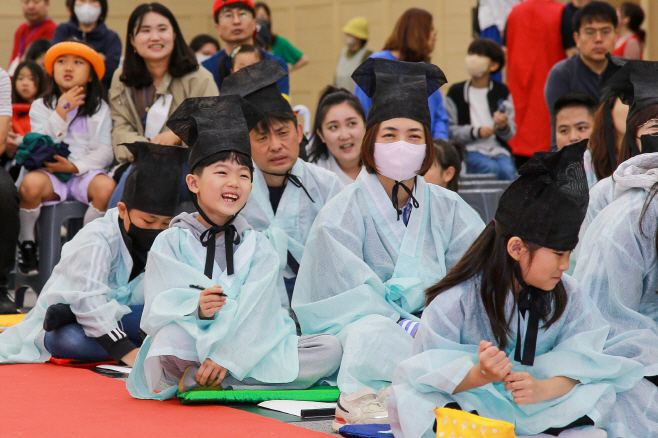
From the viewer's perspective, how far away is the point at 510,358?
221 cm

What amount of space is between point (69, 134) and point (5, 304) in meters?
1.02

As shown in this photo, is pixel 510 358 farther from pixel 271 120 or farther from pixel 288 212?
pixel 271 120

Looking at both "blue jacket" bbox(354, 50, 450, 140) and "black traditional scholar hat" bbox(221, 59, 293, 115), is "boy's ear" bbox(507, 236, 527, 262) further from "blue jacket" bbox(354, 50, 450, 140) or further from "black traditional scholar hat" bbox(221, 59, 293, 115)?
"blue jacket" bbox(354, 50, 450, 140)

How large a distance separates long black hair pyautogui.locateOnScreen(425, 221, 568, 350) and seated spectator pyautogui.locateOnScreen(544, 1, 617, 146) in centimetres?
306

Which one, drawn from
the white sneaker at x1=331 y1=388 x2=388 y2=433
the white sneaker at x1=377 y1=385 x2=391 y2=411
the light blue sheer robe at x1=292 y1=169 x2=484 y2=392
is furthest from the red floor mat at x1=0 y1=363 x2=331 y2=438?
the light blue sheer robe at x1=292 y1=169 x2=484 y2=392

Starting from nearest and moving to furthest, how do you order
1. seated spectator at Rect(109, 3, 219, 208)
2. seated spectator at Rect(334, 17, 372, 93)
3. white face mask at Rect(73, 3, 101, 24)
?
seated spectator at Rect(109, 3, 219, 208), white face mask at Rect(73, 3, 101, 24), seated spectator at Rect(334, 17, 372, 93)

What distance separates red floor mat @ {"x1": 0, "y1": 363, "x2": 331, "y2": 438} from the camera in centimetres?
228

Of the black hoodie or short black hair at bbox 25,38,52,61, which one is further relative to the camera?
short black hair at bbox 25,38,52,61

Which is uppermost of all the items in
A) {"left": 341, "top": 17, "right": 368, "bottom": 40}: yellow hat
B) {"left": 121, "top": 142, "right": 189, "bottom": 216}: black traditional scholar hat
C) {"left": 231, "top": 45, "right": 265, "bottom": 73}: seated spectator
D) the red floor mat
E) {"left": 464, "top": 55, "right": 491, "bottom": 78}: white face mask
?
{"left": 341, "top": 17, "right": 368, "bottom": 40}: yellow hat

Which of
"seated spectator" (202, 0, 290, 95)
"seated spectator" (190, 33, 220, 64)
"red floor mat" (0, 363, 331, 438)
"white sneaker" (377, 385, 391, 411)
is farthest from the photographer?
"seated spectator" (190, 33, 220, 64)

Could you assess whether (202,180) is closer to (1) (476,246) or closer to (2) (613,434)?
(1) (476,246)

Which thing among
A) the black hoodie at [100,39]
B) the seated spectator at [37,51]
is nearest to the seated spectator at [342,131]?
the black hoodie at [100,39]

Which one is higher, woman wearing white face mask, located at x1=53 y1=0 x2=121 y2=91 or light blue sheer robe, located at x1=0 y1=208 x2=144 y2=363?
woman wearing white face mask, located at x1=53 y1=0 x2=121 y2=91

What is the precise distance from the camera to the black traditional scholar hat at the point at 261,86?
358cm
